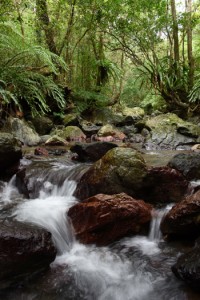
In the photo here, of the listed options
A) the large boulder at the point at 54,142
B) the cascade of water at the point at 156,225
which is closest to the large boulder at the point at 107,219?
the cascade of water at the point at 156,225

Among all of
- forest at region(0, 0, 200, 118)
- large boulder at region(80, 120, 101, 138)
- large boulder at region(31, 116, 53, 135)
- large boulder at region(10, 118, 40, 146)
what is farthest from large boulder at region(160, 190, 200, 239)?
large boulder at region(31, 116, 53, 135)

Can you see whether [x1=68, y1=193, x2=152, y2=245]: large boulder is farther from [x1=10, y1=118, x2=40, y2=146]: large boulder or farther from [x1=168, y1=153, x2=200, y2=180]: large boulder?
[x1=10, y1=118, x2=40, y2=146]: large boulder

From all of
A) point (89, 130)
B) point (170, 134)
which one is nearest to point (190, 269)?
point (170, 134)

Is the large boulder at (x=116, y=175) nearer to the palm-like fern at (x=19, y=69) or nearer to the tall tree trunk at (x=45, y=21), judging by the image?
the palm-like fern at (x=19, y=69)

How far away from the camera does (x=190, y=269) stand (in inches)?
108

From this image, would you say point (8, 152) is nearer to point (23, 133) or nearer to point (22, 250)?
point (22, 250)

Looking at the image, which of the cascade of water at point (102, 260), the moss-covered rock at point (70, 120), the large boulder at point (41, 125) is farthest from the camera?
the moss-covered rock at point (70, 120)

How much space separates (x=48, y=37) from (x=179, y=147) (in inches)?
253

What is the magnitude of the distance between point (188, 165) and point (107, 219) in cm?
207

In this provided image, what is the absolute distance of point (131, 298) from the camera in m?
2.80

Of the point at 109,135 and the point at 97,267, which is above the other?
the point at 109,135

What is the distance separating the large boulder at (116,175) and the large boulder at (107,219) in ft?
1.67

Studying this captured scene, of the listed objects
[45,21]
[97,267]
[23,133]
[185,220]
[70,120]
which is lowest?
[97,267]

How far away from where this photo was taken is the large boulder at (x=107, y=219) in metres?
3.65
